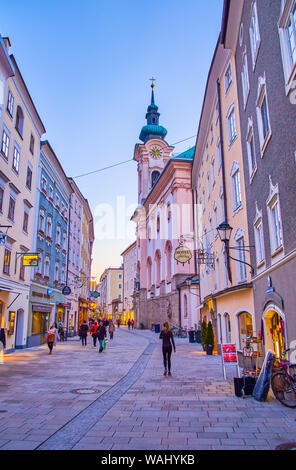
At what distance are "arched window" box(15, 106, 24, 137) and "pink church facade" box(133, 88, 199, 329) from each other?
660 inches

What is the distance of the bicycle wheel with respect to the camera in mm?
7949

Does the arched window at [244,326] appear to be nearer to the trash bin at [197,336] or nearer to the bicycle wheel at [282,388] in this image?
the bicycle wheel at [282,388]

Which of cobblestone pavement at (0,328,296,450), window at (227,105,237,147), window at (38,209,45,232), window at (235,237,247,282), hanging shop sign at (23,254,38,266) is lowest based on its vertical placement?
cobblestone pavement at (0,328,296,450)

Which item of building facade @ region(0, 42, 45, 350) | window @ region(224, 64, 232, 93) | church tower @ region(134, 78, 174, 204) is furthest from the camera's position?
church tower @ region(134, 78, 174, 204)

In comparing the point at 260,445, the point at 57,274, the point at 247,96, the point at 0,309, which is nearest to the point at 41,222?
the point at 57,274

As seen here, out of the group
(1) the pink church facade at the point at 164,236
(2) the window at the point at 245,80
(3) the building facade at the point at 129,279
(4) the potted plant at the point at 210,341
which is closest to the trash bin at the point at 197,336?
(1) the pink church facade at the point at 164,236

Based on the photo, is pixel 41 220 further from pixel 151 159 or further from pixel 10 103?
pixel 151 159

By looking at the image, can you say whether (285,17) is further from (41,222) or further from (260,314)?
(41,222)

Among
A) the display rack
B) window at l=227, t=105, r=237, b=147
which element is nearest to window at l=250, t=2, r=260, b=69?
window at l=227, t=105, r=237, b=147

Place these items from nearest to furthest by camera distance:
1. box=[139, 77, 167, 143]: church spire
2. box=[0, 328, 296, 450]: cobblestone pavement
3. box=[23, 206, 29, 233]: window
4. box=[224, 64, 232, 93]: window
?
box=[0, 328, 296, 450]: cobblestone pavement → box=[224, 64, 232, 93]: window → box=[23, 206, 29, 233]: window → box=[139, 77, 167, 143]: church spire

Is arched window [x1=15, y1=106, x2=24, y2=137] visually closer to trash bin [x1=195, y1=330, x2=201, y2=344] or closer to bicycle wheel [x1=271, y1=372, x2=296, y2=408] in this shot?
trash bin [x1=195, y1=330, x2=201, y2=344]

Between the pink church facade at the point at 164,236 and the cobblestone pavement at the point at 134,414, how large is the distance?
74.2ft

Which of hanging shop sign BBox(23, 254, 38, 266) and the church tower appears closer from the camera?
hanging shop sign BBox(23, 254, 38, 266)

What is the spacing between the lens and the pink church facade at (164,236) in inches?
1657
